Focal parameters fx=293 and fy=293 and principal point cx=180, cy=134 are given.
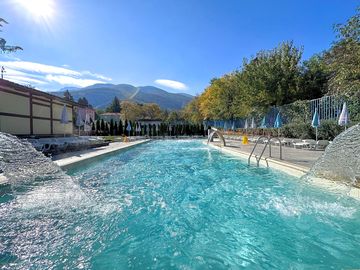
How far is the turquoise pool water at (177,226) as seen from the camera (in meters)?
3.50

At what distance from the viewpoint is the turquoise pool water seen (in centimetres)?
350

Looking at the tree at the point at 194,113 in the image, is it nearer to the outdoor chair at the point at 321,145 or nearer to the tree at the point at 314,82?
the tree at the point at 314,82

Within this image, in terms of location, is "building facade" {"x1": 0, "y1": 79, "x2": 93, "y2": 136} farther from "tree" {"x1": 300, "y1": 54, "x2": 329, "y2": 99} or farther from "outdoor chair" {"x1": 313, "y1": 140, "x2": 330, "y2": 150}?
"tree" {"x1": 300, "y1": 54, "x2": 329, "y2": 99}

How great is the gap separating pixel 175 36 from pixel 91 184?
12136mm

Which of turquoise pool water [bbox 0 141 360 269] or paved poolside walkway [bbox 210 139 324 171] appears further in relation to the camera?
paved poolside walkway [bbox 210 139 324 171]

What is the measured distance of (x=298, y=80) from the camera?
76.3 ft

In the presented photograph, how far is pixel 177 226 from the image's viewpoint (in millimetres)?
4750

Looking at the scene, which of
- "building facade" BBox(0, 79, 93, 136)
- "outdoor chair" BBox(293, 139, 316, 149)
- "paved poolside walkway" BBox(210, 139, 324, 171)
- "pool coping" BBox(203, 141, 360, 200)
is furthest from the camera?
"outdoor chair" BBox(293, 139, 316, 149)

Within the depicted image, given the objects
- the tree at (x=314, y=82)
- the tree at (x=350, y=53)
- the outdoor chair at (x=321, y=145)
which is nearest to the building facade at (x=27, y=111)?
the tree at (x=350, y=53)

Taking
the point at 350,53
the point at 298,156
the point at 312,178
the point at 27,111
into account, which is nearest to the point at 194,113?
the point at 27,111

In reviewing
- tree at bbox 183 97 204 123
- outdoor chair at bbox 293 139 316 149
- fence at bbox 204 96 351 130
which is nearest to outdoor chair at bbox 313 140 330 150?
outdoor chair at bbox 293 139 316 149

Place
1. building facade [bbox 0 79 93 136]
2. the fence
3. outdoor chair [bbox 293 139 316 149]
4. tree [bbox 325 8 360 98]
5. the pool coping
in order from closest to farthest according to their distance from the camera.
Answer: the pool coping
tree [bbox 325 8 360 98]
building facade [bbox 0 79 93 136]
outdoor chair [bbox 293 139 316 149]
the fence

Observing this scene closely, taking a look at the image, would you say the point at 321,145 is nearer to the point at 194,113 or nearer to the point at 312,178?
the point at 312,178

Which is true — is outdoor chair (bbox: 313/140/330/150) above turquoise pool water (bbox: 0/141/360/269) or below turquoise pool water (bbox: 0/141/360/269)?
above
